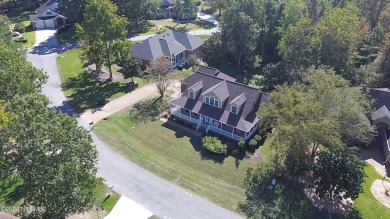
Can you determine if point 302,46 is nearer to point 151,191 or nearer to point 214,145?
point 214,145

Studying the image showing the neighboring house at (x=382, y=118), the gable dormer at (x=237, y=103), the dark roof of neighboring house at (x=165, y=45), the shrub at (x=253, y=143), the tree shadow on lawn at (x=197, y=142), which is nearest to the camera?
the tree shadow on lawn at (x=197, y=142)

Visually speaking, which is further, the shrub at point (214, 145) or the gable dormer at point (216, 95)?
the gable dormer at point (216, 95)

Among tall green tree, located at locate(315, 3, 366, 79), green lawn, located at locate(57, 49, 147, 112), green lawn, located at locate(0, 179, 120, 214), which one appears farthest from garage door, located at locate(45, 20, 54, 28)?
tall green tree, located at locate(315, 3, 366, 79)

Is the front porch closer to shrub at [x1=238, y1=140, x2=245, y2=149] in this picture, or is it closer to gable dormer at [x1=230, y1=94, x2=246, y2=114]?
shrub at [x1=238, y1=140, x2=245, y2=149]

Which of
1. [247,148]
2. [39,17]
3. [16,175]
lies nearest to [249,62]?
[247,148]

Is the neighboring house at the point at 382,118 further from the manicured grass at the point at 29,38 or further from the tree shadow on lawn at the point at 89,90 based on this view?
the manicured grass at the point at 29,38

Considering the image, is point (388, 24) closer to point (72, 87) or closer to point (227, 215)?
point (227, 215)

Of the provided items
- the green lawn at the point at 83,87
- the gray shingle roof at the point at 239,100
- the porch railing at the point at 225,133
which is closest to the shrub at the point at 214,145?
the porch railing at the point at 225,133
